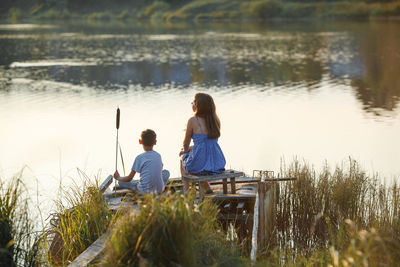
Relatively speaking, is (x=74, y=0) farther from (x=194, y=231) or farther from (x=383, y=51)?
(x=194, y=231)

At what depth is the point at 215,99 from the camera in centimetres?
1908

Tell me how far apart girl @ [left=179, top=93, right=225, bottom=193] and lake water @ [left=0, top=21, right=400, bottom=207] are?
108 centimetres

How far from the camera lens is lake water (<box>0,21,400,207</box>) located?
41.6 feet

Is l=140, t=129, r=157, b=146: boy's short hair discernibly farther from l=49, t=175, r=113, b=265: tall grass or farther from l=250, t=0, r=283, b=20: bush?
l=250, t=0, r=283, b=20: bush

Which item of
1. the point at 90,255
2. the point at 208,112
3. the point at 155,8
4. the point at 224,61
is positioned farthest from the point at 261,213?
the point at 155,8

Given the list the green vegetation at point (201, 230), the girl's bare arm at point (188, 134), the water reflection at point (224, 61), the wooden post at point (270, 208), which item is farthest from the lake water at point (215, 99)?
the wooden post at point (270, 208)

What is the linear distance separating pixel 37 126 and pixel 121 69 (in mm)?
11620

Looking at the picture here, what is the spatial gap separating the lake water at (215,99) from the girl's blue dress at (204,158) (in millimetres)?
1048

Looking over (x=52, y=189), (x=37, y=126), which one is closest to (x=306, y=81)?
(x=37, y=126)

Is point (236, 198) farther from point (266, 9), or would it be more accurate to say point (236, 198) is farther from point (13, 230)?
point (266, 9)

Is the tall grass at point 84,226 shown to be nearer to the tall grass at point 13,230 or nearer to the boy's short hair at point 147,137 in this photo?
the tall grass at point 13,230

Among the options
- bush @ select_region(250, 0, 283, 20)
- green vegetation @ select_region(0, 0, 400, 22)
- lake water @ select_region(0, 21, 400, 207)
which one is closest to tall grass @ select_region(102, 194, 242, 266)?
lake water @ select_region(0, 21, 400, 207)

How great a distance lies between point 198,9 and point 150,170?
257 ft

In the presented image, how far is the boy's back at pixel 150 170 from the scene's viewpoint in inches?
271
